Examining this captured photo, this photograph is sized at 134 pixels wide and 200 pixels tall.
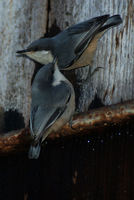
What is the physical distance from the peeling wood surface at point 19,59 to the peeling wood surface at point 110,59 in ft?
0.70

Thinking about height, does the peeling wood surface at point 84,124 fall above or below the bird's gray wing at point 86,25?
below

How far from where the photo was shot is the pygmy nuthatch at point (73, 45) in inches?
82.5

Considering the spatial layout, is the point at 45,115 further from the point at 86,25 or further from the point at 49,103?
the point at 86,25

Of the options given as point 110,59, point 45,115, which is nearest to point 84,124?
point 45,115

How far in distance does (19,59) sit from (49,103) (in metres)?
0.36

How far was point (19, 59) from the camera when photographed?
2.30 m

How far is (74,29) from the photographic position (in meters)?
2.15

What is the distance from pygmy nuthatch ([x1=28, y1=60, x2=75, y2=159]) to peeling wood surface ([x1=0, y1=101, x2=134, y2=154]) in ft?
0.26

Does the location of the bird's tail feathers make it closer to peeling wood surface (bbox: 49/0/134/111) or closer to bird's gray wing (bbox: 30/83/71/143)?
bird's gray wing (bbox: 30/83/71/143)

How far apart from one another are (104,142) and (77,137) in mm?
140

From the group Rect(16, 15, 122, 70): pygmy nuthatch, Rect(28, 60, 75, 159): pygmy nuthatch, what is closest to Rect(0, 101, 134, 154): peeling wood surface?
Rect(28, 60, 75, 159): pygmy nuthatch

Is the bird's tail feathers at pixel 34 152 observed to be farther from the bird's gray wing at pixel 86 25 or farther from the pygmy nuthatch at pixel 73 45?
the bird's gray wing at pixel 86 25

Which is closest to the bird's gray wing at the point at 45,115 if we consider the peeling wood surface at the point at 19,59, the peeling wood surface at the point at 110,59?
the peeling wood surface at the point at 110,59

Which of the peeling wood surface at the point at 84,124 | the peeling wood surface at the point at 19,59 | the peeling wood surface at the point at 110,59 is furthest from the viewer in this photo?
the peeling wood surface at the point at 19,59
